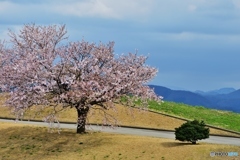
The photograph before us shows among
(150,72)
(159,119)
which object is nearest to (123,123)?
(159,119)

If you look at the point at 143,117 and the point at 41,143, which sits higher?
the point at 143,117

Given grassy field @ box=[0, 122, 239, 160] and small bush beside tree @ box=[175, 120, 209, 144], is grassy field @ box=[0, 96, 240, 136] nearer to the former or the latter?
grassy field @ box=[0, 122, 239, 160]

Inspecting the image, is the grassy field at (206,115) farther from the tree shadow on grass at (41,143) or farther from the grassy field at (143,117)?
the tree shadow on grass at (41,143)

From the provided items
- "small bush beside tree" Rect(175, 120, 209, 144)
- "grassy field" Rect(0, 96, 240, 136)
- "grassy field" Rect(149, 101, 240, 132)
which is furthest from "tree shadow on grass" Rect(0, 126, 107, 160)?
"grassy field" Rect(149, 101, 240, 132)

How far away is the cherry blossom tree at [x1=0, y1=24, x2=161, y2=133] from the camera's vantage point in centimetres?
3388

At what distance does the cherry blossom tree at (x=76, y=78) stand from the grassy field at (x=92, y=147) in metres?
2.38

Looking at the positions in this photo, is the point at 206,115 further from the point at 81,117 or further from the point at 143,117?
the point at 81,117

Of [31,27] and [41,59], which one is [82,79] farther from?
[31,27]

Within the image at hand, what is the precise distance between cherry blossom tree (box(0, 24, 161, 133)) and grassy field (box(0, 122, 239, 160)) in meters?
2.38

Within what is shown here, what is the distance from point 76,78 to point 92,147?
6.09 meters

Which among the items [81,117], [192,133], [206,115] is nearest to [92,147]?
[81,117]

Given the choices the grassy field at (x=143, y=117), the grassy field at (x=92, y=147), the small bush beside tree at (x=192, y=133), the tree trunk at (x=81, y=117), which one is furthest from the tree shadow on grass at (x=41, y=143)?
the small bush beside tree at (x=192, y=133)

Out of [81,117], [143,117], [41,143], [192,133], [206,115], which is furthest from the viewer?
[206,115]

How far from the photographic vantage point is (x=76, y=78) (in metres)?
35.1
